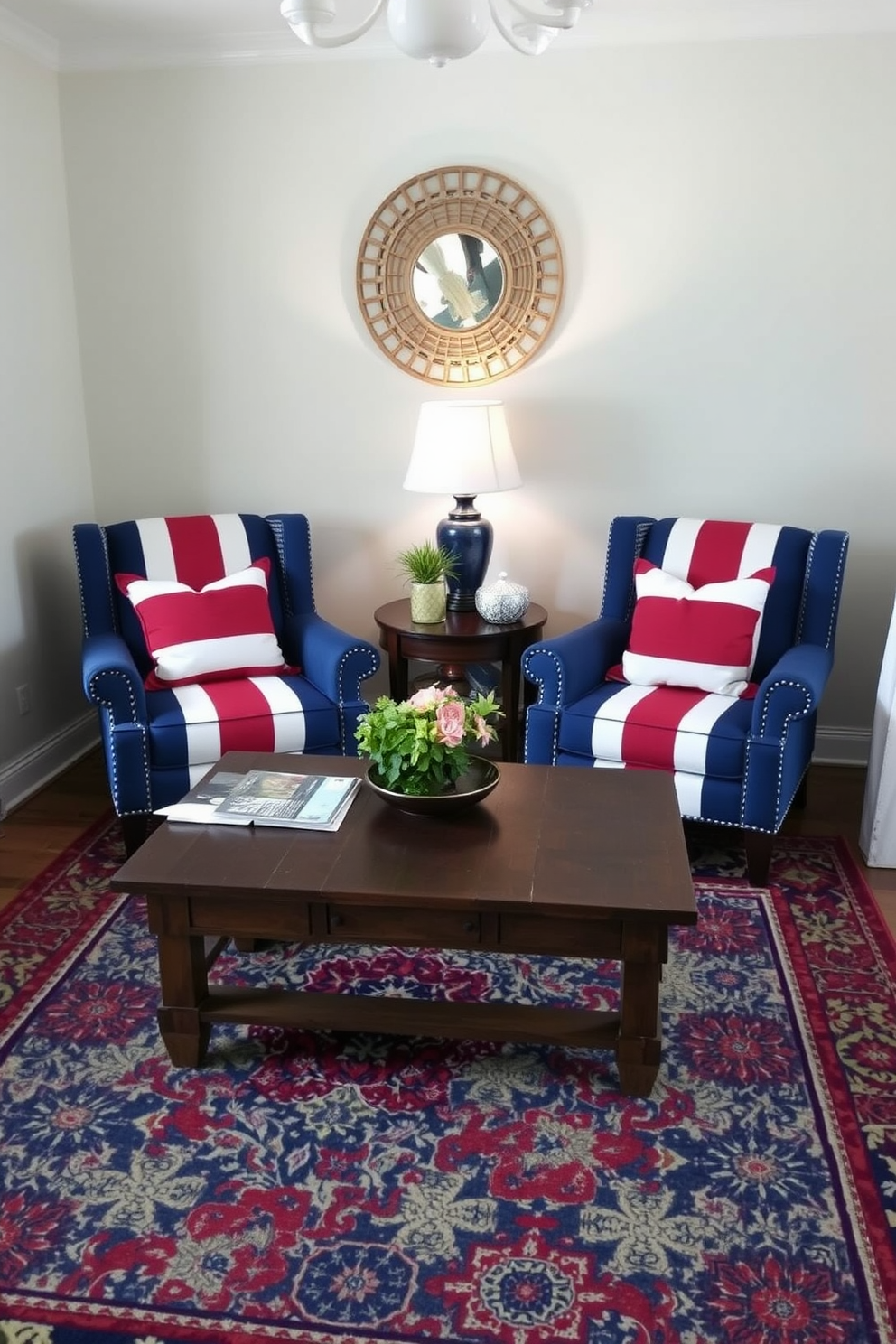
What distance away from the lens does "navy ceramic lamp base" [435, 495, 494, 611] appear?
371 centimetres

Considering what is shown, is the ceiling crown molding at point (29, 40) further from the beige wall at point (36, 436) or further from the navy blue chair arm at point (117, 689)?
the navy blue chair arm at point (117, 689)

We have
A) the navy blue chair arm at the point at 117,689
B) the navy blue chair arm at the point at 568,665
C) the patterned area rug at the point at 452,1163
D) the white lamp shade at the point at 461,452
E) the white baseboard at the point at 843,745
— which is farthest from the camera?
the white baseboard at the point at 843,745

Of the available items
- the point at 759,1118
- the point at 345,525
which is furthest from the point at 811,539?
the point at 759,1118

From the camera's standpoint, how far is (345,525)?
162 inches

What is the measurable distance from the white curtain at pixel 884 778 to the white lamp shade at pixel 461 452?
135 cm

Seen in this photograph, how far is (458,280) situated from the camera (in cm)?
383

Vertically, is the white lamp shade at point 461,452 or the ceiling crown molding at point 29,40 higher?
the ceiling crown molding at point 29,40

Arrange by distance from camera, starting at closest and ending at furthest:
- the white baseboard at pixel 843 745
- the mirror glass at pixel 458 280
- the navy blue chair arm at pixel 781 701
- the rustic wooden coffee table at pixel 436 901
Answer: the rustic wooden coffee table at pixel 436 901 < the navy blue chair arm at pixel 781 701 < the mirror glass at pixel 458 280 < the white baseboard at pixel 843 745

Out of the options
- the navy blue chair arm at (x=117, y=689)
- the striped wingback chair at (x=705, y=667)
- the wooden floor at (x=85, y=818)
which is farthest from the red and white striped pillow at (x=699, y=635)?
the navy blue chair arm at (x=117, y=689)

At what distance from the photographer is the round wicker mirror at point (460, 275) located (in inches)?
147

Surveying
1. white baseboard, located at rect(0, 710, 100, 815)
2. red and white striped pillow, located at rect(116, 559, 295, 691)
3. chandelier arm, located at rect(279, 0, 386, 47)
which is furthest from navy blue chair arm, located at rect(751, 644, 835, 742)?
white baseboard, located at rect(0, 710, 100, 815)

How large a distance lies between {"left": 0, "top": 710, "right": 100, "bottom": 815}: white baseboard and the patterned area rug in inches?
40.8

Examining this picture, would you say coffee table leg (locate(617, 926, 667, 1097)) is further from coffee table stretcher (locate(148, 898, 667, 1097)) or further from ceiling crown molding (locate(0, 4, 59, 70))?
ceiling crown molding (locate(0, 4, 59, 70))

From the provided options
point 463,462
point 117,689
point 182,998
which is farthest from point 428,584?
point 182,998
